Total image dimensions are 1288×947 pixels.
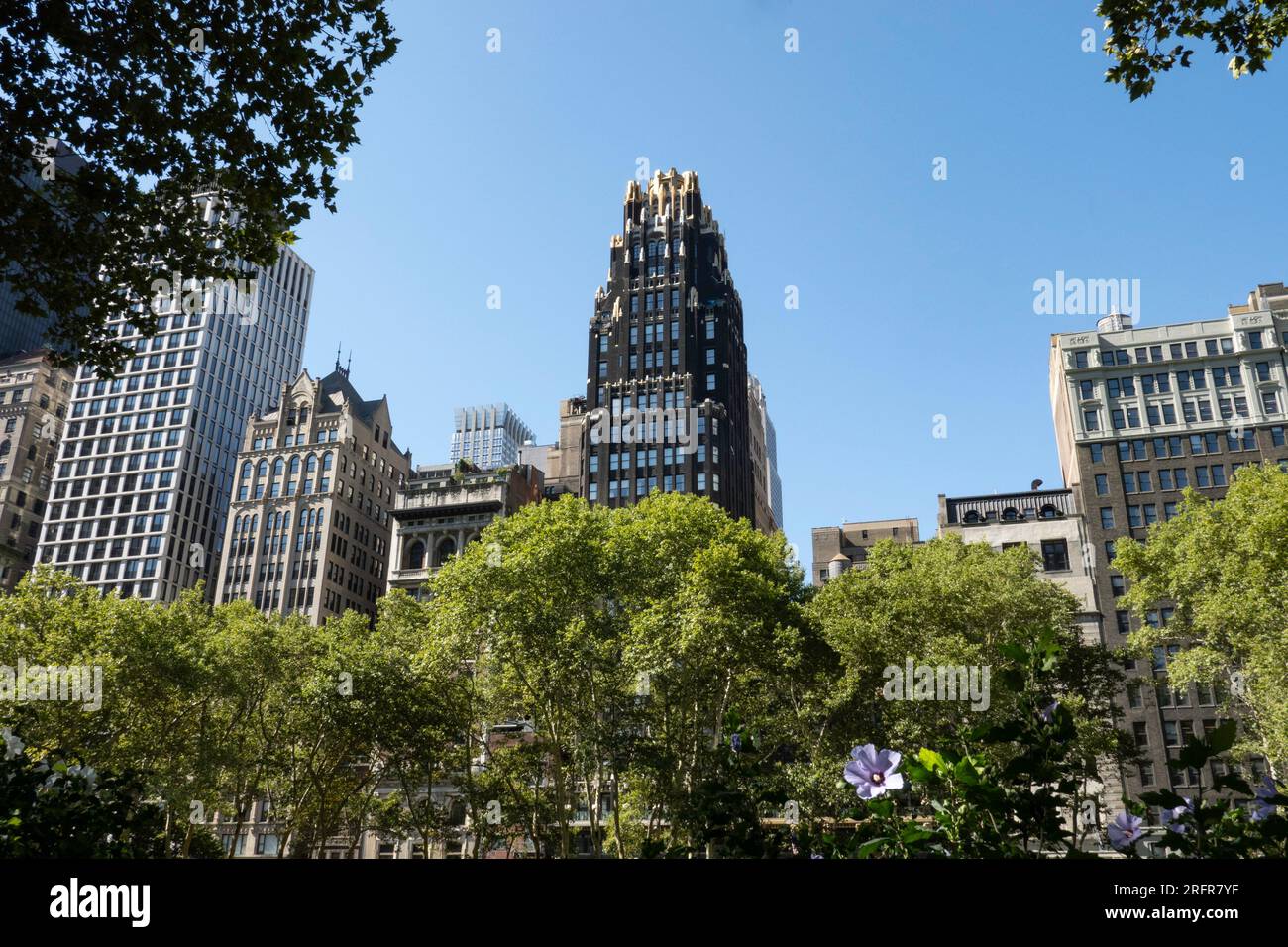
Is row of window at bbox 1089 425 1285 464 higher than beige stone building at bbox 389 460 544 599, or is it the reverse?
row of window at bbox 1089 425 1285 464

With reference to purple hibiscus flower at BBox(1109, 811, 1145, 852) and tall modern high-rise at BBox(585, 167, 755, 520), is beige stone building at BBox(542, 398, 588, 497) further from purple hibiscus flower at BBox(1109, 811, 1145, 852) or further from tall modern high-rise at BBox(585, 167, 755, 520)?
purple hibiscus flower at BBox(1109, 811, 1145, 852)

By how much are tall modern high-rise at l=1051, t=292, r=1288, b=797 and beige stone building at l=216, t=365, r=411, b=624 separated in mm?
65528

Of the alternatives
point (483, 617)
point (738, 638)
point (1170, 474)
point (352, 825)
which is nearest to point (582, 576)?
point (483, 617)

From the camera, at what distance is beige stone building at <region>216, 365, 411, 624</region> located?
Answer: 311 feet

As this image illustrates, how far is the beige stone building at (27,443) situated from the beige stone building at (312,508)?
103ft

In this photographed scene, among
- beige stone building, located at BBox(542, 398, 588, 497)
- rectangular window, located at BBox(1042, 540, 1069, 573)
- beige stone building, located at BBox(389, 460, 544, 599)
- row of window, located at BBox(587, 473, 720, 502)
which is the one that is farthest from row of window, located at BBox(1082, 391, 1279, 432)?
beige stone building, located at BBox(389, 460, 544, 599)

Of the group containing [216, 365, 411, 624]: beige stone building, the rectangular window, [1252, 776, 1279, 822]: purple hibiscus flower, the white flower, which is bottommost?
[1252, 776, 1279, 822]: purple hibiscus flower

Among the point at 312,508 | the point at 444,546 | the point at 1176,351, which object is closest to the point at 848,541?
the point at 1176,351

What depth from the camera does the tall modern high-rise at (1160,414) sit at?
246 ft

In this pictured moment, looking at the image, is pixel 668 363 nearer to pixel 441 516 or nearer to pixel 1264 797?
pixel 441 516

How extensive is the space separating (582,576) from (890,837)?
106 ft

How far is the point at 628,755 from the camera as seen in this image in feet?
106

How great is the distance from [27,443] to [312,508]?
47342 mm
